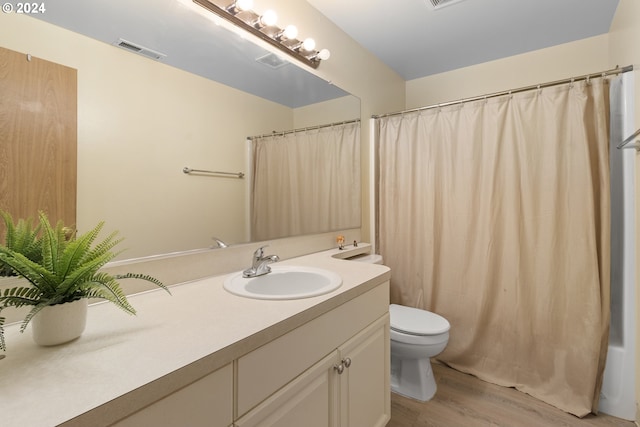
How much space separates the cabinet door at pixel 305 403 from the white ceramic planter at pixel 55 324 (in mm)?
448

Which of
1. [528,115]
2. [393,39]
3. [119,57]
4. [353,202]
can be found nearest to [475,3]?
[393,39]

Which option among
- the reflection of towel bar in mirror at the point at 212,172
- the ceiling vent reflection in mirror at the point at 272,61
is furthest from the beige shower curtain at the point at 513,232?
the reflection of towel bar in mirror at the point at 212,172

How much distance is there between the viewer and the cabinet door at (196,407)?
540 millimetres

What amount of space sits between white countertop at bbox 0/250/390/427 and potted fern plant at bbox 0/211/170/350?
0.05 meters

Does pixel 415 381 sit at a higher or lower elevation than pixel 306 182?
lower

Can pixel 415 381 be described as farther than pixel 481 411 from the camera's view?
Yes

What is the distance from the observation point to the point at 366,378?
3.95 ft

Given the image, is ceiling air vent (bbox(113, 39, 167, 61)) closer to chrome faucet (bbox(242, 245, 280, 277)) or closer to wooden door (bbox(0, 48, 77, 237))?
wooden door (bbox(0, 48, 77, 237))

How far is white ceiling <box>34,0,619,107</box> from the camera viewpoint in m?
1.04

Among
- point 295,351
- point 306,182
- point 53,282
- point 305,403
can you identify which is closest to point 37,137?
point 53,282

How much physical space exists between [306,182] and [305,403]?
123 cm

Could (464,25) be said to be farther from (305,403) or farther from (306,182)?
(305,403)

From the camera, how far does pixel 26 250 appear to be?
683 millimetres

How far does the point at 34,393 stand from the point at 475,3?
2.53 m
